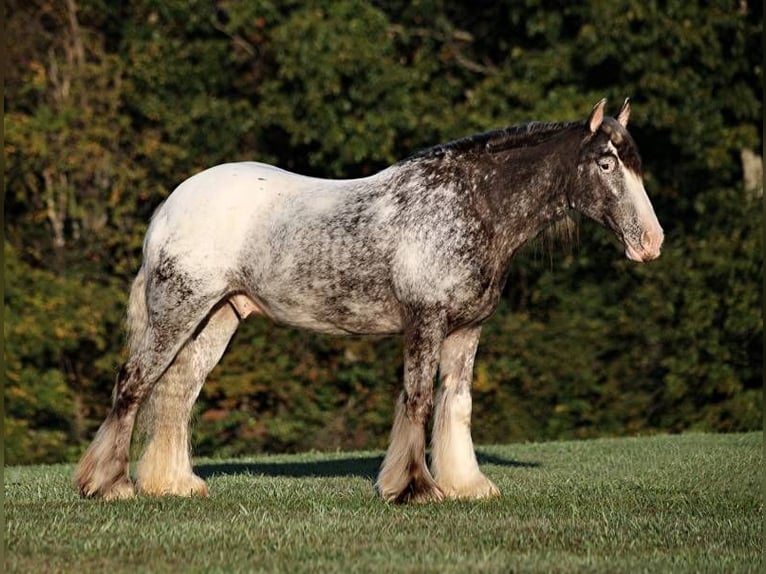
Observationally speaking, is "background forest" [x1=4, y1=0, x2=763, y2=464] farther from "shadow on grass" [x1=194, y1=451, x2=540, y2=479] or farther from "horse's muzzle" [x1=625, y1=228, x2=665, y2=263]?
"horse's muzzle" [x1=625, y1=228, x2=665, y2=263]

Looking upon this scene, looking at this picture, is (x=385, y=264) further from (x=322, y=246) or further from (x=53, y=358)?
(x=53, y=358)

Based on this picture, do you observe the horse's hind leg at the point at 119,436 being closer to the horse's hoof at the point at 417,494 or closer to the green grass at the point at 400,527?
the green grass at the point at 400,527

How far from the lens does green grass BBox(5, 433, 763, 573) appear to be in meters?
6.25

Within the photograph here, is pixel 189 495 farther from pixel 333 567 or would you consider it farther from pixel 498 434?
pixel 498 434

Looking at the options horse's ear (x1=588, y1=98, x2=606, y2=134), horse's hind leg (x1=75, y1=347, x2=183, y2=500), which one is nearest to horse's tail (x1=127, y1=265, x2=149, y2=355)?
horse's hind leg (x1=75, y1=347, x2=183, y2=500)

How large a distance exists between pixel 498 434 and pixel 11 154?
8.48 m

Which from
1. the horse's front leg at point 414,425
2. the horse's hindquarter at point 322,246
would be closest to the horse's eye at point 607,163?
the horse's hindquarter at point 322,246

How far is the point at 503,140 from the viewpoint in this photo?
29.4 ft

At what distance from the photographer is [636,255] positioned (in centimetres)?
855

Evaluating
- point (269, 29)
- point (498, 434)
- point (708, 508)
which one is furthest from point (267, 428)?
point (708, 508)

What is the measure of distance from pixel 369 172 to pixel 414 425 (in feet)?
43.3

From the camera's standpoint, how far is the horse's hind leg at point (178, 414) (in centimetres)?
902

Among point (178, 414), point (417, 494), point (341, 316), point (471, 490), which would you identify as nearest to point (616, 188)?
point (341, 316)

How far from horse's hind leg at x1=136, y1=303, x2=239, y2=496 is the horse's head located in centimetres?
256
